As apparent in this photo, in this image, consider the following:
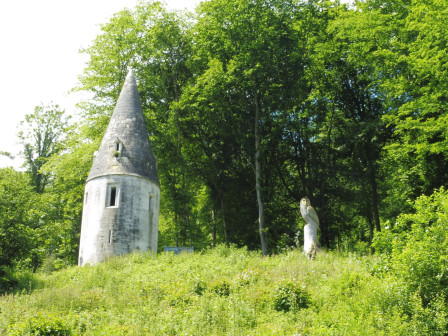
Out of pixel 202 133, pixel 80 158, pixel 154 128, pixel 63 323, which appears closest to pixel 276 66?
pixel 202 133

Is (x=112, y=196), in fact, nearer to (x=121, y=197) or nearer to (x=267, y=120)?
(x=121, y=197)

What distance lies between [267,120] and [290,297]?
17199 millimetres

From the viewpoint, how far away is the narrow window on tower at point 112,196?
25.0 metres

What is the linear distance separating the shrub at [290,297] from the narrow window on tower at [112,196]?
13.3 metres

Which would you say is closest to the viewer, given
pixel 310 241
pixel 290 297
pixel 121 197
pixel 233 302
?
pixel 290 297

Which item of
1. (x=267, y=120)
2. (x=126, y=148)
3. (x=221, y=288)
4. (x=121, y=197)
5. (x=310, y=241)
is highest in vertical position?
(x=267, y=120)

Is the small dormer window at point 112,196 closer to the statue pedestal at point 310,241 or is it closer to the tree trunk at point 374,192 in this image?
the statue pedestal at point 310,241

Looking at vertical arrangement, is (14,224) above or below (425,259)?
above

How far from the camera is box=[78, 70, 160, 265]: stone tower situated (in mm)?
24391

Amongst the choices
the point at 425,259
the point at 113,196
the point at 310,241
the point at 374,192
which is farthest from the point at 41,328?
the point at 374,192

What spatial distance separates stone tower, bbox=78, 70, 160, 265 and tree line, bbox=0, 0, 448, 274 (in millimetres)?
3030

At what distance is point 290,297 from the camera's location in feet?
43.9

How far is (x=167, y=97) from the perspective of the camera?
3350 centimetres

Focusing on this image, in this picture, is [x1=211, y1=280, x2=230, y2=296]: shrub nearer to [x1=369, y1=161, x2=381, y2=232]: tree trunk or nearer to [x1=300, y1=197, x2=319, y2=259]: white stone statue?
[x1=300, y1=197, x2=319, y2=259]: white stone statue
